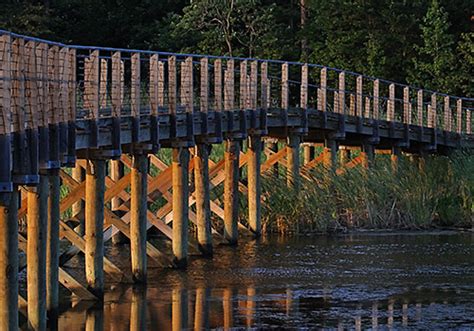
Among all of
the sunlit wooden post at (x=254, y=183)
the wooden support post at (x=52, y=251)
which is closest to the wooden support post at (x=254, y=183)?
the sunlit wooden post at (x=254, y=183)

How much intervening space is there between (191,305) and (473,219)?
43.7ft

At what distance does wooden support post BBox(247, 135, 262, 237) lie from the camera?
3102 centimetres

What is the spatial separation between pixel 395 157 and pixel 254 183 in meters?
6.82

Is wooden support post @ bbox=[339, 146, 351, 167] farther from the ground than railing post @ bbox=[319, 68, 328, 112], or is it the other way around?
railing post @ bbox=[319, 68, 328, 112]

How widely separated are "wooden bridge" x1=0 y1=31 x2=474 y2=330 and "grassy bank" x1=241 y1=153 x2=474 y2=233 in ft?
1.78

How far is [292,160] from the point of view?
3262 centimetres

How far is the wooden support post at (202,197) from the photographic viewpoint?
27.7m

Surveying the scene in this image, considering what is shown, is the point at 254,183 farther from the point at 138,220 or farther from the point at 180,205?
the point at 138,220

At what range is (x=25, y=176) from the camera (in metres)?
16.3

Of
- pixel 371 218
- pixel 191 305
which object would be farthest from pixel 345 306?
pixel 371 218

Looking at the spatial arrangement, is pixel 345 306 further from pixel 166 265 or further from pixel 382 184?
pixel 382 184

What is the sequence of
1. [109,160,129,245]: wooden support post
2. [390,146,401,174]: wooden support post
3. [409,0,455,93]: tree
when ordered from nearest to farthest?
[109,160,129,245]: wooden support post → [390,146,401,174]: wooden support post → [409,0,455,93]: tree

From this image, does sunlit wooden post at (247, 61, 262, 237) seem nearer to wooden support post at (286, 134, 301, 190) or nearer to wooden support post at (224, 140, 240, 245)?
wooden support post at (224, 140, 240, 245)

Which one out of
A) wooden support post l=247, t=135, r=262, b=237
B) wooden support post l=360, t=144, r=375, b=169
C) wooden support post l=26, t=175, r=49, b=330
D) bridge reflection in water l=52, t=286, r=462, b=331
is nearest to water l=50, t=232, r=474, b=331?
bridge reflection in water l=52, t=286, r=462, b=331
